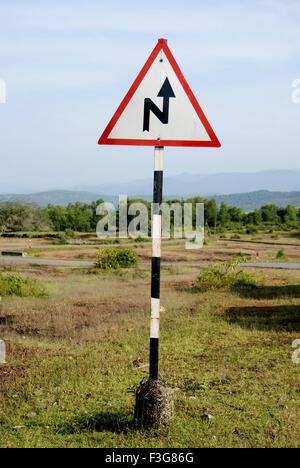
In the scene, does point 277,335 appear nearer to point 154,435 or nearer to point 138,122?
point 154,435

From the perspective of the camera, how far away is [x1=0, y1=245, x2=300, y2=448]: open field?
4.20 m

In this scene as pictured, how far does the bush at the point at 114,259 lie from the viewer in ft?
90.5

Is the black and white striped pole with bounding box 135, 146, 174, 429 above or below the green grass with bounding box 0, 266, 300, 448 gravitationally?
above

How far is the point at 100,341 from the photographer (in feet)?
27.9

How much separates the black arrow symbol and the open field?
9.77 ft

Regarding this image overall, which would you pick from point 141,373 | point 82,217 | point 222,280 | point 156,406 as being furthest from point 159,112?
point 82,217

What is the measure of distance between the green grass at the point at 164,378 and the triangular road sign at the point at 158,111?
9.30ft

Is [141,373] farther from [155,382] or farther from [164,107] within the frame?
[164,107]

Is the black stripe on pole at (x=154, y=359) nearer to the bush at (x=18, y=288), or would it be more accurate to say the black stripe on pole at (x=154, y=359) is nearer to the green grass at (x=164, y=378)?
the green grass at (x=164, y=378)

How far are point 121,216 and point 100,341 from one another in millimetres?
68817

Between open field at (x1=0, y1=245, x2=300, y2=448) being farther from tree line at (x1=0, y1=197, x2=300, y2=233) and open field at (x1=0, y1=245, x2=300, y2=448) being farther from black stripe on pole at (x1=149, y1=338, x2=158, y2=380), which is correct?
tree line at (x1=0, y1=197, x2=300, y2=233)

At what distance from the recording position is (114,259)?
2811cm

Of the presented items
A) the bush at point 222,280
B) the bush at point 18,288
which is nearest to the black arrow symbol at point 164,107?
the bush at point 18,288

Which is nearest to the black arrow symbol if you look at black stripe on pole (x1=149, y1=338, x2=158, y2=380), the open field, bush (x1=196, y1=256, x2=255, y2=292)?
black stripe on pole (x1=149, y1=338, x2=158, y2=380)
